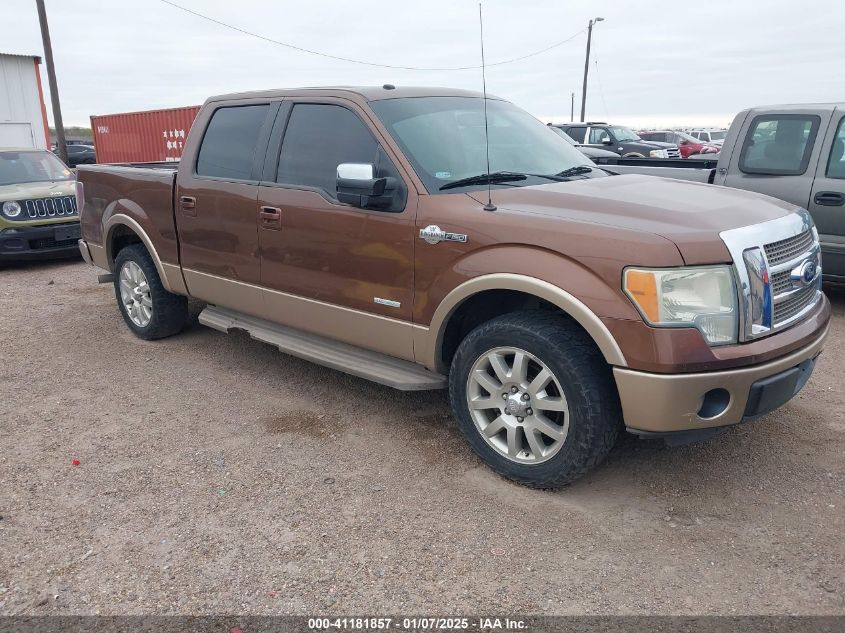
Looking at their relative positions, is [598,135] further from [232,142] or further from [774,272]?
[774,272]

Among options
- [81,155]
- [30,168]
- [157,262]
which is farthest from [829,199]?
[81,155]

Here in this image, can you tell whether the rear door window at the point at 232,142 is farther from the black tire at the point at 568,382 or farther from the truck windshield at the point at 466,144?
the black tire at the point at 568,382

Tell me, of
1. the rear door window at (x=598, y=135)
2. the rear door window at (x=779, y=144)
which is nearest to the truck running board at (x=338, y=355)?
the rear door window at (x=779, y=144)

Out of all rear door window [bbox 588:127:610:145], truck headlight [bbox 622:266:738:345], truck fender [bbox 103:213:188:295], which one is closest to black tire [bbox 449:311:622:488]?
truck headlight [bbox 622:266:738:345]

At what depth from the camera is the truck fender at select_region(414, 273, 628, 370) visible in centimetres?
303

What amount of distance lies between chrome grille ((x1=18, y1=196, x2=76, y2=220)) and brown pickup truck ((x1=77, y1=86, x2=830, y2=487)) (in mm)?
5339

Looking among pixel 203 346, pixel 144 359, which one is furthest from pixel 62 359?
pixel 203 346

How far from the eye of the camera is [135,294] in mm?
5961

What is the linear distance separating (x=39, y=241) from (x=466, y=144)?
7.70 m

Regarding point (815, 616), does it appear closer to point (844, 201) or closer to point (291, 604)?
point (291, 604)

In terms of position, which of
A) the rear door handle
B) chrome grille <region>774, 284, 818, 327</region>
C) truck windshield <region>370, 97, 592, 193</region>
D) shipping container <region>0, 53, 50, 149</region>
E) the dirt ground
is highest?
shipping container <region>0, 53, 50, 149</region>

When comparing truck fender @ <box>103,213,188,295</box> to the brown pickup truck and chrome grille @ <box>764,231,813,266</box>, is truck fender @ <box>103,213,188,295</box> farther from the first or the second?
chrome grille @ <box>764,231,813,266</box>

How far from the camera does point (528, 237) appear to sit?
3.26m

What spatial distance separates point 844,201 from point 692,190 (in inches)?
133
